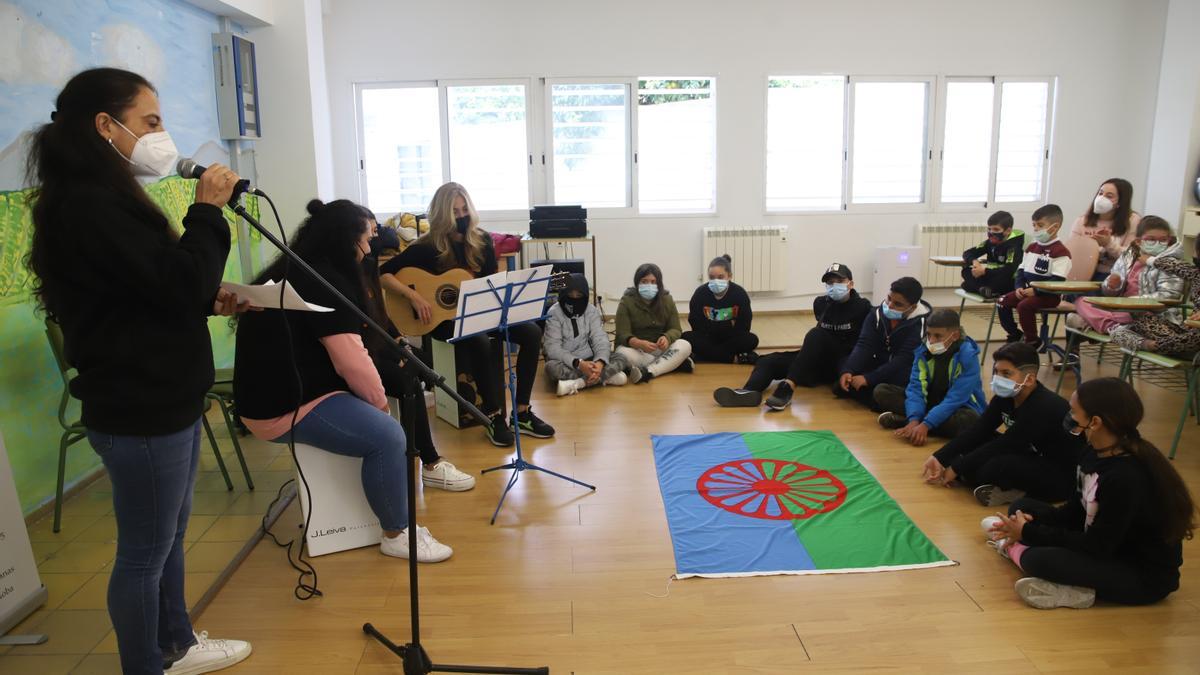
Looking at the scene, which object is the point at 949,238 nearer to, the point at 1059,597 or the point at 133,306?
the point at 1059,597

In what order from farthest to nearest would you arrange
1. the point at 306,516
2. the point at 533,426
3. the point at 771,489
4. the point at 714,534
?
the point at 533,426 < the point at 771,489 < the point at 714,534 < the point at 306,516

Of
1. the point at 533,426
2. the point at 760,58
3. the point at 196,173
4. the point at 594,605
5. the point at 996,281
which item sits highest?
the point at 760,58

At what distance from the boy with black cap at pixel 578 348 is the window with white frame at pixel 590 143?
218 cm

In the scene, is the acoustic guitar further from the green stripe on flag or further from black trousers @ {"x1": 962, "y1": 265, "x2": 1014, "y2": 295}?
black trousers @ {"x1": 962, "y1": 265, "x2": 1014, "y2": 295}

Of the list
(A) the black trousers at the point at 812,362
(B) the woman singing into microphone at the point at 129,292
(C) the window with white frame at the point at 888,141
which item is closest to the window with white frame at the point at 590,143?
(C) the window with white frame at the point at 888,141

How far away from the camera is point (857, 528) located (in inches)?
129

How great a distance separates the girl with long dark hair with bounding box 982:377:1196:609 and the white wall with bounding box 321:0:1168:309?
4986mm

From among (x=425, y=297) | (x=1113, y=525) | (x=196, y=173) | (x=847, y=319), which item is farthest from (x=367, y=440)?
(x=847, y=319)

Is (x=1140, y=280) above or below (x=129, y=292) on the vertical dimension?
below

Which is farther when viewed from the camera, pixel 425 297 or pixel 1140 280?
pixel 1140 280

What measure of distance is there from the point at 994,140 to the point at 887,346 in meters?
3.75

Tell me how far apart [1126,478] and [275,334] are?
110 inches

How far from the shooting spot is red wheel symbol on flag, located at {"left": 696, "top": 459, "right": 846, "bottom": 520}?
11.3 feet

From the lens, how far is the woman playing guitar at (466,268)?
4.43 metres
